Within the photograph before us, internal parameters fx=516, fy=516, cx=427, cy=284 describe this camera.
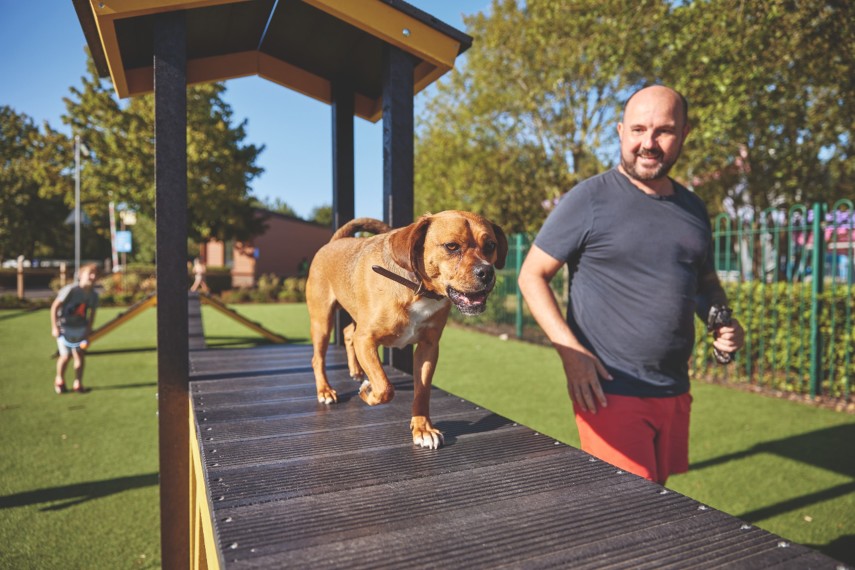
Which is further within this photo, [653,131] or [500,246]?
[653,131]

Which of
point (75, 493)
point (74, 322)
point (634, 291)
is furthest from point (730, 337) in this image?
point (74, 322)

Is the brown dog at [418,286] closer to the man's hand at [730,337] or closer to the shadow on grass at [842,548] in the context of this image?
the man's hand at [730,337]

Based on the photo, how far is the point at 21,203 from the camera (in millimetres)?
39969

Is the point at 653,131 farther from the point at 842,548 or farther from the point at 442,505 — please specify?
the point at 842,548

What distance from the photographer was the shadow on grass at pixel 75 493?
384cm

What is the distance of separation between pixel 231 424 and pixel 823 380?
26.1 feet

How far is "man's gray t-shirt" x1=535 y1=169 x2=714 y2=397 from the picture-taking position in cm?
246

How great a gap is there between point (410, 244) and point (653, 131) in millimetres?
1418

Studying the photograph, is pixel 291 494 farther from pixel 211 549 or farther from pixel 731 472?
pixel 731 472

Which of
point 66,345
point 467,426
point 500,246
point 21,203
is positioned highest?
point 21,203

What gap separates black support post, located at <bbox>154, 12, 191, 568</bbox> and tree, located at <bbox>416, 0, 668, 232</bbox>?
12276mm

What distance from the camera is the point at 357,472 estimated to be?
1.63 m

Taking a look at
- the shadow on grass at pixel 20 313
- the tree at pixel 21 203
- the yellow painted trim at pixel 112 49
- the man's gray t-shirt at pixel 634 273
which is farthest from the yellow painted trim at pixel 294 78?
the tree at pixel 21 203

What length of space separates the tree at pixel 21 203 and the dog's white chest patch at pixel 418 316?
150ft
